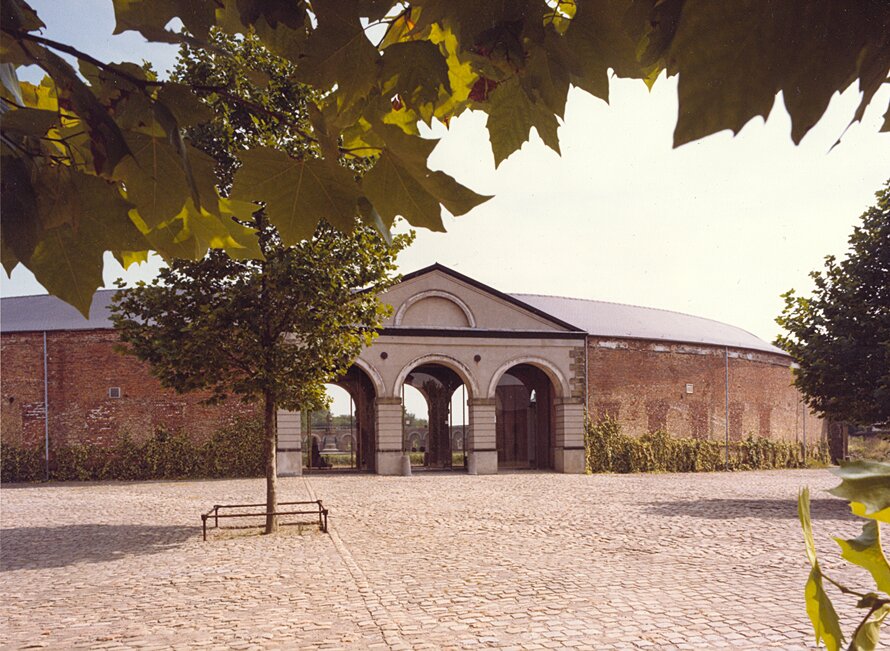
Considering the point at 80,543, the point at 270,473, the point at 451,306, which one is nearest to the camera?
the point at 80,543

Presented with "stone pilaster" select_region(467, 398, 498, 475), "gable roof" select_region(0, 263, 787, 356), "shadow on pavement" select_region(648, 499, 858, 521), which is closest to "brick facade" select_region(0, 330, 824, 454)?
"gable roof" select_region(0, 263, 787, 356)

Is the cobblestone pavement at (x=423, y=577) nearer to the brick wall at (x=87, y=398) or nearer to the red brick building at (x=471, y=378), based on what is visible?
the brick wall at (x=87, y=398)

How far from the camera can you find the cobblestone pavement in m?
5.88

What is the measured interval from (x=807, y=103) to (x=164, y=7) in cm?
103

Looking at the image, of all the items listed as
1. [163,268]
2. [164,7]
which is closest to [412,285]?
[163,268]

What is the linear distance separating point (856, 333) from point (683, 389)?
13.8 m

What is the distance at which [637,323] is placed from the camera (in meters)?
29.8

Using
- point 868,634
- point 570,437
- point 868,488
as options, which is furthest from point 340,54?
point 570,437

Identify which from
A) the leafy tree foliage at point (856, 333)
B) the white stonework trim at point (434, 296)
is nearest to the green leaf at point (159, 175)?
the leafy tree foliage at point (856, 333)

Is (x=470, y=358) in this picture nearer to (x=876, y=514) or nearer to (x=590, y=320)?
(x=590, y=320)

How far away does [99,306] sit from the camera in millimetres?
25281

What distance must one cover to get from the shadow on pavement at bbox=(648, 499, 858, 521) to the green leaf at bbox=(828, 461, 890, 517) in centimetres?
1339

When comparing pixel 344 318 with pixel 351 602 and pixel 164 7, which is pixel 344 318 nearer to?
pixel 351 602

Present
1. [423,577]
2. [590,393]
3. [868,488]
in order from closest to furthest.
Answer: [868,488] → [423,577] → [590,393]
